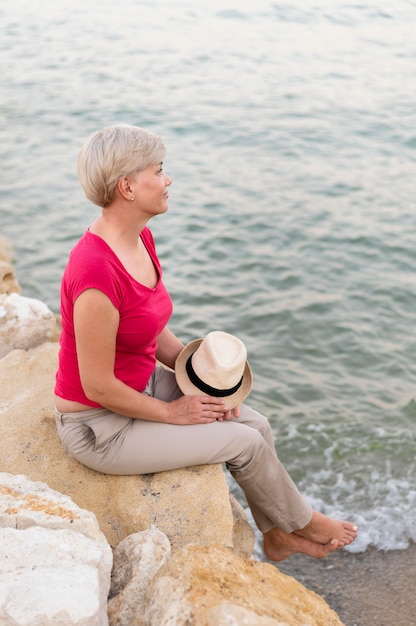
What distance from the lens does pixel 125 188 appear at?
359 centimetres

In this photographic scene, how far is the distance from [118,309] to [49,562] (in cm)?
117

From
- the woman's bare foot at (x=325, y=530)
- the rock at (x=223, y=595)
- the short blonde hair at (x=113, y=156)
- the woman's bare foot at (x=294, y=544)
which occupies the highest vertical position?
the short blonde hair at (x=113, y=156)

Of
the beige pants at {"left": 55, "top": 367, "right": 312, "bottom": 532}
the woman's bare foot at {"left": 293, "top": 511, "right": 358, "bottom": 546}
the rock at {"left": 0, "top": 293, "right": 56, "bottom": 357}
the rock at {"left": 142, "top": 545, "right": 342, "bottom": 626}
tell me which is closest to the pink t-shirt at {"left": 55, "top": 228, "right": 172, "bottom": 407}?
the beige pants at {"left": 55, "top": 367, "right": 312, "bottom": 532}

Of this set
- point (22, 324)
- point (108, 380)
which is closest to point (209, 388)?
point (108, 380)

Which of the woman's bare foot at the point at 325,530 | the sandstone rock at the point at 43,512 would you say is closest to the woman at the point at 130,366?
the woman's bare foot at the point at 325,530

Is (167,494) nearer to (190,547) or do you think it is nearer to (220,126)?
(190,547)

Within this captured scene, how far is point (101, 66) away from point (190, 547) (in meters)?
13.8

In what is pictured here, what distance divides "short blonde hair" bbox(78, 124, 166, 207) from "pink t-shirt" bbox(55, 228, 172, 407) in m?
0.26

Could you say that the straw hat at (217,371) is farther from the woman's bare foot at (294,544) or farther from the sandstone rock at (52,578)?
the sandstone rock at (52,578)

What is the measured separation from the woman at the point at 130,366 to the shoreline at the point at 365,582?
0.78 metres

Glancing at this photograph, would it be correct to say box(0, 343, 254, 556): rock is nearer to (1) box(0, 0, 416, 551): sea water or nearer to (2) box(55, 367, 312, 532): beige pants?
(2) box(55, 367, 312, 532): beige pants

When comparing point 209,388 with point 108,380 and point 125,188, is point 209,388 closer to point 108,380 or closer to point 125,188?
point 108,380

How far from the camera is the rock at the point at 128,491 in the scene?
3732 millimetres

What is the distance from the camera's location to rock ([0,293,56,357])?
18.1 feet
